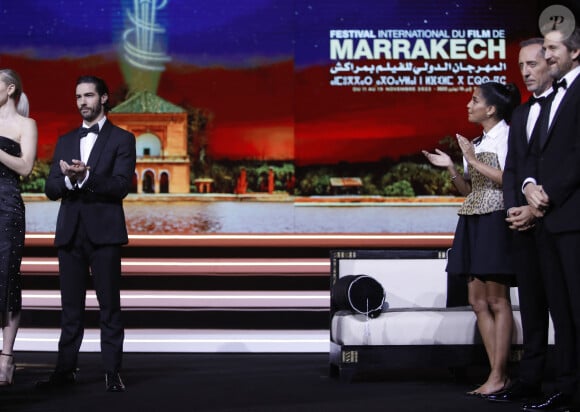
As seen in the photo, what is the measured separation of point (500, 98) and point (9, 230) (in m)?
2.22

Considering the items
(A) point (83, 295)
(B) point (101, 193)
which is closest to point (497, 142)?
(B) point (101, 193)

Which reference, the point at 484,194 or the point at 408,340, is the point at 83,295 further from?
the point at 484,194

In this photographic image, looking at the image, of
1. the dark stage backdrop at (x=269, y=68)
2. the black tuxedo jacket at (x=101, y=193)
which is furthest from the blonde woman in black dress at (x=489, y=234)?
the dark stage backdrop at (x=269, y=68)

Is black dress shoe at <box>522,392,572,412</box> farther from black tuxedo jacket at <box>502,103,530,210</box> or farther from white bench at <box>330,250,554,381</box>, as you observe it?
white bench at <box>330,250,554,381</box>

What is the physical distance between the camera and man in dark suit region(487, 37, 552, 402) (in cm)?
331

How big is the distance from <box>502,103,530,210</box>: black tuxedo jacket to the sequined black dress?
83.7 inches

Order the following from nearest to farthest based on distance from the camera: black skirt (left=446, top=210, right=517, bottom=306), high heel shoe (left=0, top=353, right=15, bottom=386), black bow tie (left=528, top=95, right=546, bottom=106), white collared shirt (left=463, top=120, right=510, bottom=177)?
black bow tie (left=528, top=95, right=546, bottom=106)
black skirt (left=446, top=210, right=517, bottom=306)
white collared shirt (left=463, top=120, right=510, bottom=177)
high heel shoe (left=0, top=353, right=15, bottom=386)

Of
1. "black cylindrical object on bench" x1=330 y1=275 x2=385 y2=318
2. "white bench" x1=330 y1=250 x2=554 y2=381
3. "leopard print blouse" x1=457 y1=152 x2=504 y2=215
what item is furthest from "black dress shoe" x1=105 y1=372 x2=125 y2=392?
"leopard print blouse" x1=457 y1=152 x2=504 y2=215

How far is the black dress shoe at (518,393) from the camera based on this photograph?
11.1 ft

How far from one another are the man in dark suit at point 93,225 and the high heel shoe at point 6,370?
233 millimetres

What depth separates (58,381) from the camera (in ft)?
12.6

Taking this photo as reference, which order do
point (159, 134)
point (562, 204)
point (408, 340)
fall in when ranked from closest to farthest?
point (562, 204)
point (408, 340)
point (159, 134)

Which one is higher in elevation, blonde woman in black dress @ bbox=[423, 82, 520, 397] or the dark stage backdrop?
the dark stage backdrop

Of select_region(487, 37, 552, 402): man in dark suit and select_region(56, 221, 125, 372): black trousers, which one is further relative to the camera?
select_region(56, 221, 125, 372): black trousers
